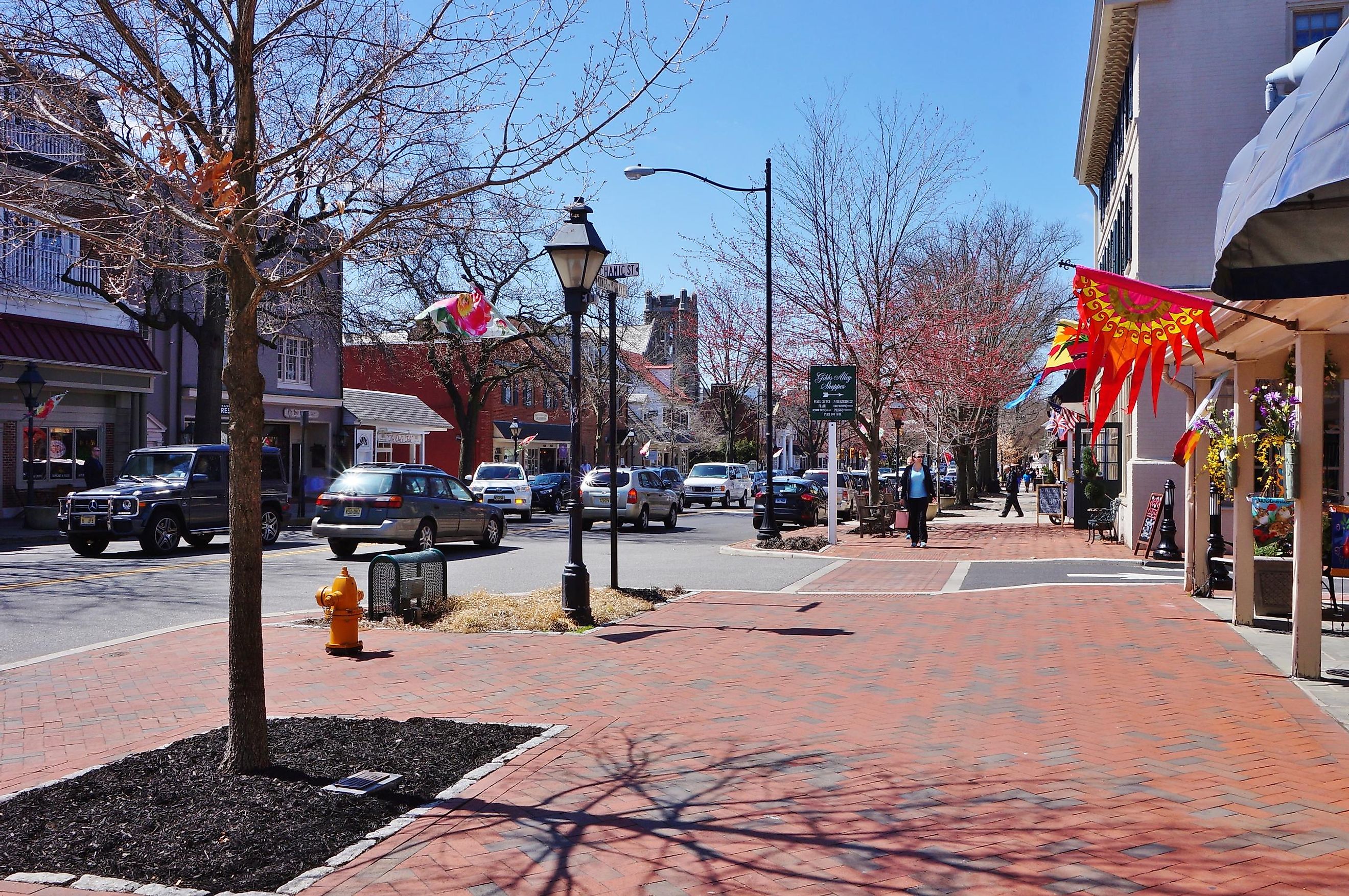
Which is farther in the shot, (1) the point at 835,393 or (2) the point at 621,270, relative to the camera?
(1) the point at 835,393

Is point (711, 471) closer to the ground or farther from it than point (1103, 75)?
closer to the ground

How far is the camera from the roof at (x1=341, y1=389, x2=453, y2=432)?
44031 mm

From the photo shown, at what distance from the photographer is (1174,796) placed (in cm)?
525

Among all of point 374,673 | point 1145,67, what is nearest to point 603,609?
point 374,673

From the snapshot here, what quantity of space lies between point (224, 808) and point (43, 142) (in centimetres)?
1048

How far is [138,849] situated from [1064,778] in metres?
4.31

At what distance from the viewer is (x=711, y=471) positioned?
151 ft

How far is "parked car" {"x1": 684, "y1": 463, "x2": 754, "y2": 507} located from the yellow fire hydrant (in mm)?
A: 34290

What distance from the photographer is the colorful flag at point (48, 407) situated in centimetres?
2700

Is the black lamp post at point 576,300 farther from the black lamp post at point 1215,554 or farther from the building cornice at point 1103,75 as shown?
the building cornice at point 1103,75

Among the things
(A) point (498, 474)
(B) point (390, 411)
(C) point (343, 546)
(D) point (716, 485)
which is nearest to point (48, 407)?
(A) point (498, 474)

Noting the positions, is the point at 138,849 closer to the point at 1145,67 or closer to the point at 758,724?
the point at 758,724

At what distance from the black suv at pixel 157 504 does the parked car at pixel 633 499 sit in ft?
30.0

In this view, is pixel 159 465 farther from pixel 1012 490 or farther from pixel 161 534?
pixel 1012 490
